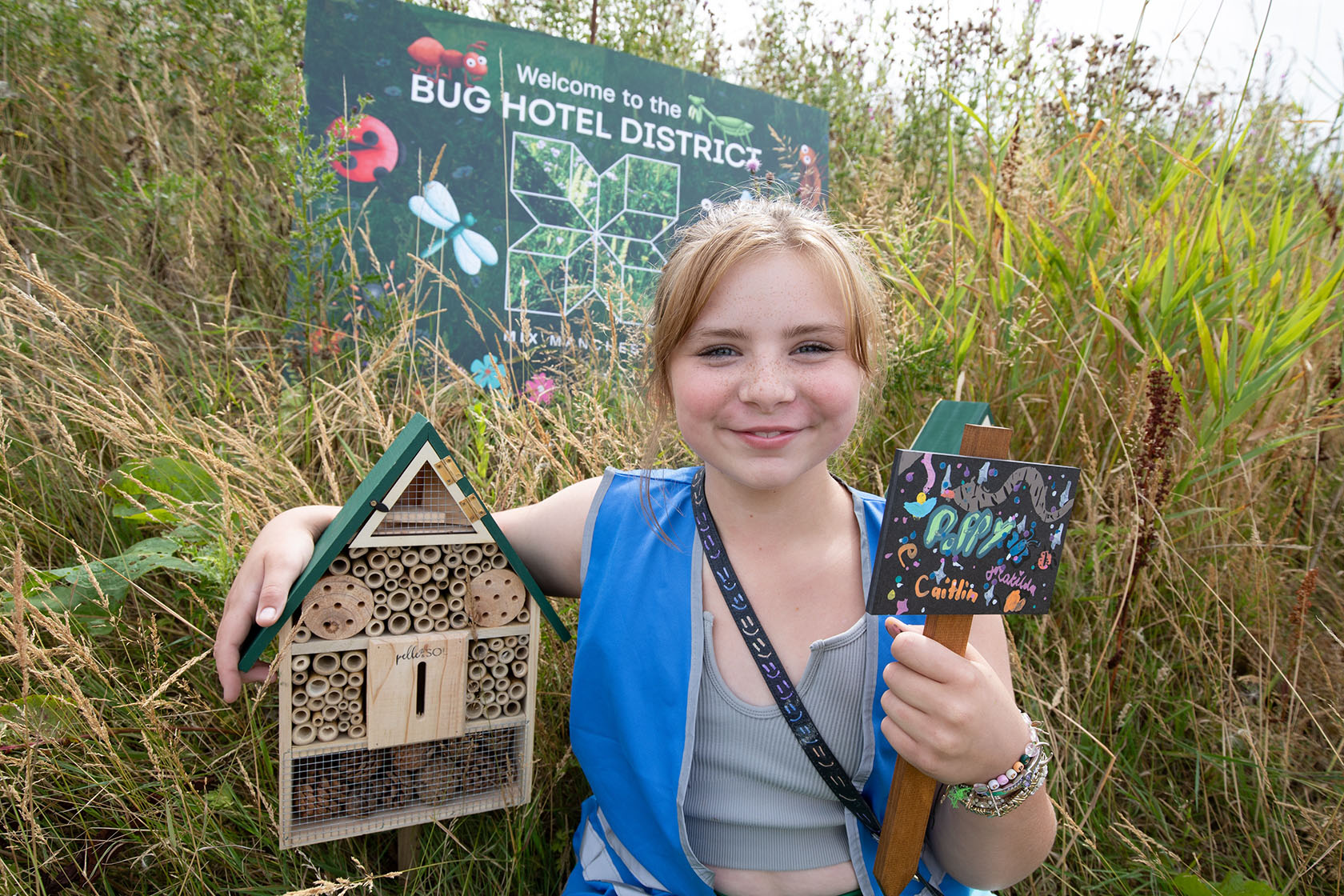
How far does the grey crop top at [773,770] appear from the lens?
1369 millimetres

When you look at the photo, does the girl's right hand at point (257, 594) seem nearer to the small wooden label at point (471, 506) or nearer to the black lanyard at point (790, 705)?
the small wooden label at point (471, 506)

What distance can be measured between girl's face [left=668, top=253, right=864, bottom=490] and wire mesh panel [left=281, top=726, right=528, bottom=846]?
2.42 feet

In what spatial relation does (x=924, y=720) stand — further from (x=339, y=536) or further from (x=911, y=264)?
(x=911, y=264)

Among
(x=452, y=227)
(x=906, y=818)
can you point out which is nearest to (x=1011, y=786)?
(x=906, y=818)

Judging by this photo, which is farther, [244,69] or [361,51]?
[244,69]

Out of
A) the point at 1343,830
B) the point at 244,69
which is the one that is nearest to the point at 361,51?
the point at 244,69

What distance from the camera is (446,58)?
3.39m

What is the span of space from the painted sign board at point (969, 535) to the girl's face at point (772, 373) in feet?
0.93

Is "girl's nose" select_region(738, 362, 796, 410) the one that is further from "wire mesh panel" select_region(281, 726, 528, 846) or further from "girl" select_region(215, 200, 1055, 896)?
"wire mesh panel" select_region(281, 726, 528, 846)

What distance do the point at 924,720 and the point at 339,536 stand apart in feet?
3.18

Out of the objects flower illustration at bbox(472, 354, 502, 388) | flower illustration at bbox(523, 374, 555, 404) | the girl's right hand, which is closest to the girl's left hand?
the girl's right hand

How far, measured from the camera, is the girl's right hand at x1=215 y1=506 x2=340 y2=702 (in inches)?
50.9

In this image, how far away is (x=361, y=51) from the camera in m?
3.21

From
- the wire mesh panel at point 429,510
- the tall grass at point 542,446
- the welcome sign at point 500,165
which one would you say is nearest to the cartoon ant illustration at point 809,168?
the welcome sign at point 500,165
